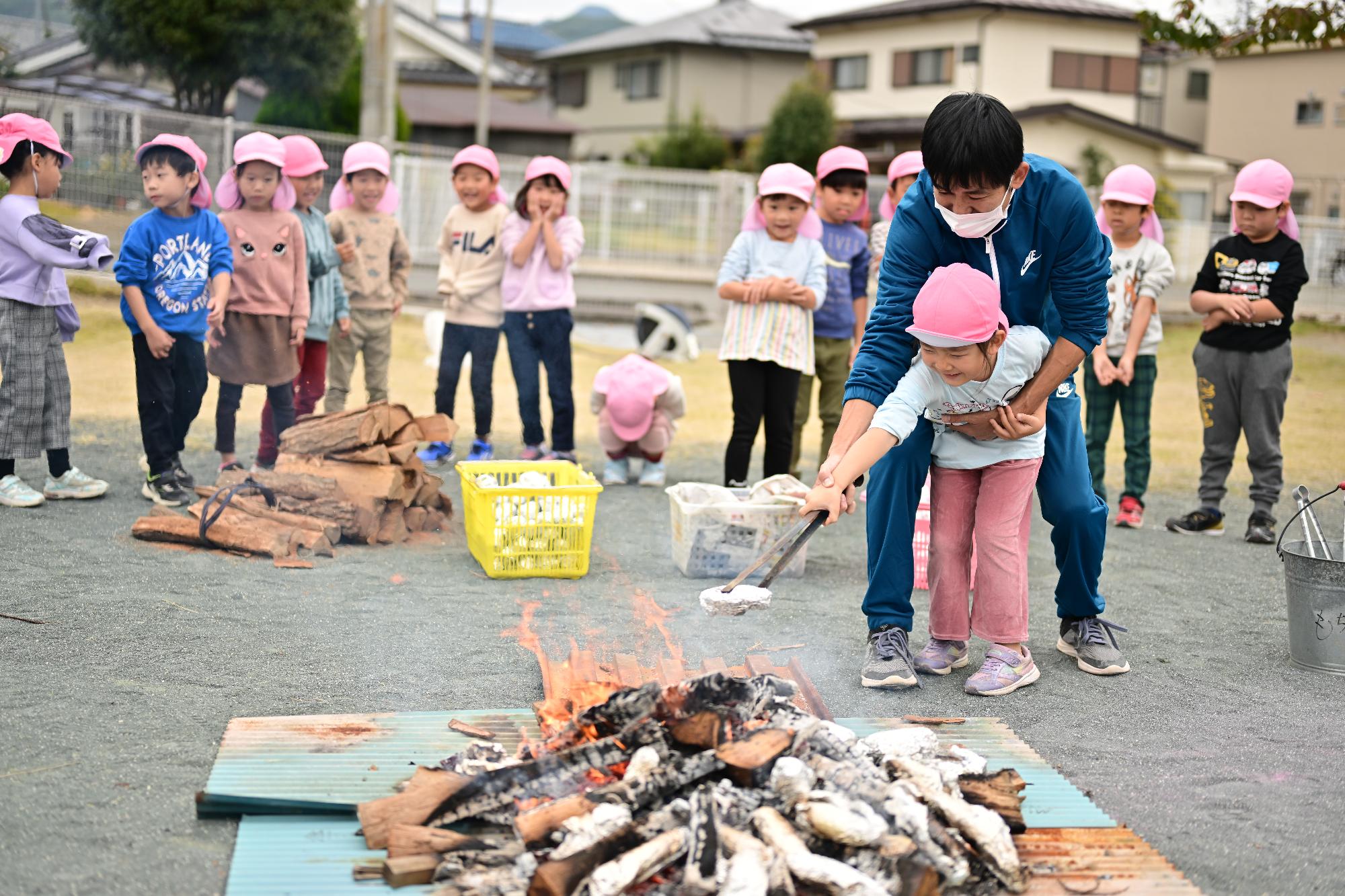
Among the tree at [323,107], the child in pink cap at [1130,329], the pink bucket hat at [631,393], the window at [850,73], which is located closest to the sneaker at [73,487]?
the pink bucket hat at [631,393]

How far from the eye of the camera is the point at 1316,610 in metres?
4.62

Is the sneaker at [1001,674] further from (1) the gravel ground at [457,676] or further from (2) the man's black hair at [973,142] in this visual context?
(2) the man's black hair at [973,142]

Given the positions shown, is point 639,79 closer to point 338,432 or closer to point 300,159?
point 300,159

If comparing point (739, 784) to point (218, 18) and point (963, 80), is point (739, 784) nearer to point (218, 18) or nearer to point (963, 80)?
point (218, 18)

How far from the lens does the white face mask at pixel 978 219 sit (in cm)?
387

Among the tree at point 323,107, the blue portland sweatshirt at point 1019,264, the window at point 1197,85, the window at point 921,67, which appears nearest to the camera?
the blue portland sweatshirt at point 1019,264

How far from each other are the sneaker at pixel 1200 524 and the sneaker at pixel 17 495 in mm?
6044

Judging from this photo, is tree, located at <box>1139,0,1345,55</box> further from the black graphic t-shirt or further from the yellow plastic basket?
the yellow plastic basket

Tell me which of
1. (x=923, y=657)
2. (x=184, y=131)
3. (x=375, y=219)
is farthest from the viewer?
(x=184, y=131)

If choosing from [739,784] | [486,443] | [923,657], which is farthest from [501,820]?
[486,443]

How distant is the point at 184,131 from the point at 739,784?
552 inches

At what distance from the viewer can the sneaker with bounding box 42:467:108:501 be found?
6.52 meters

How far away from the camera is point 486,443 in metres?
8.12

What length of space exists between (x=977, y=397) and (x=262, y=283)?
14.4 feet
